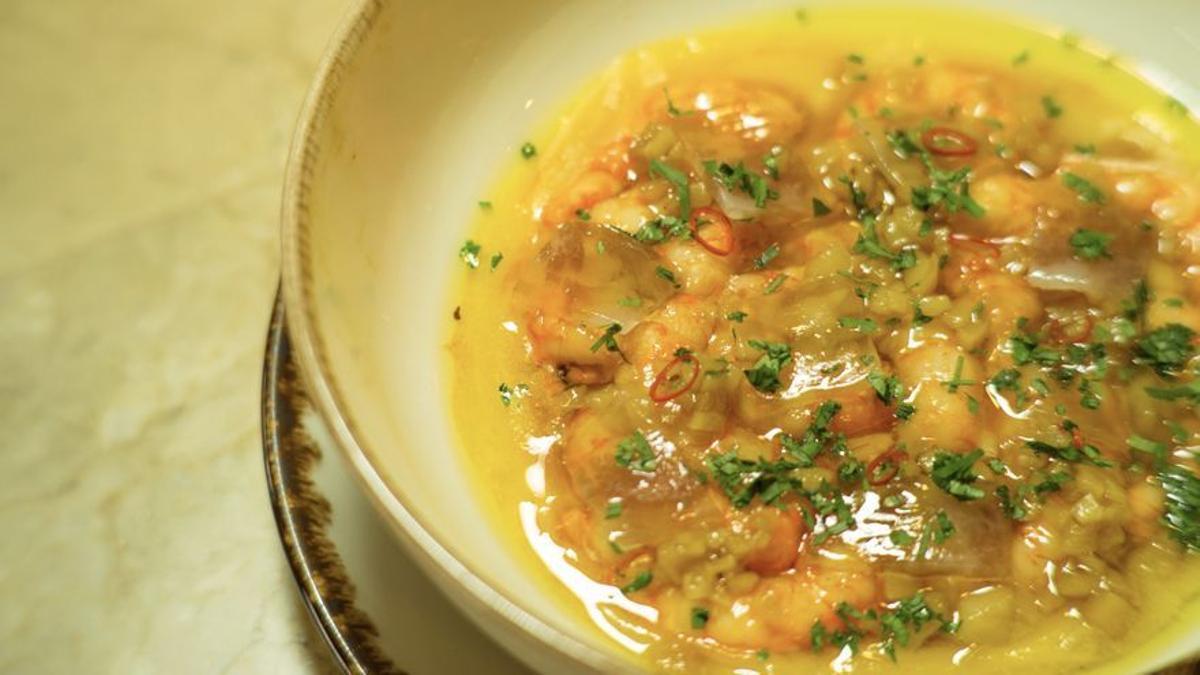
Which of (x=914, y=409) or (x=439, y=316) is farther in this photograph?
(x=439, y=316)

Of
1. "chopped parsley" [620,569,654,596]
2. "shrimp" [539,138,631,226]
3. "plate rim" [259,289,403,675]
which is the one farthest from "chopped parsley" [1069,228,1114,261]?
"plate rim" [259,289,403,675]

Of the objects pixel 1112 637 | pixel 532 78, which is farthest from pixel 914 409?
pixel 532 78

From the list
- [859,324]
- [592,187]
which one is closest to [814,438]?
[859,324]

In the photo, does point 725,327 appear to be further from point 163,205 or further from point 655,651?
point 163,205

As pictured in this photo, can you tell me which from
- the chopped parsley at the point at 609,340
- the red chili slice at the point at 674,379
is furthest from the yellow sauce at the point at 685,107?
the red chili slice at the point at 674,379

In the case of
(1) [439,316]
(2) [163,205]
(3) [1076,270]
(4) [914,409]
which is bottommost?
(2) [163,205]

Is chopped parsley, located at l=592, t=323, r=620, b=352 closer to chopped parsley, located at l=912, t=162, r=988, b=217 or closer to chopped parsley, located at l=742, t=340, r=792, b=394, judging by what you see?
chopped parsley, located at l=742, t=340, r=792, b=394
